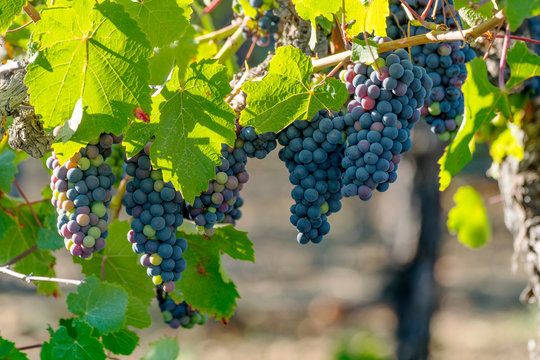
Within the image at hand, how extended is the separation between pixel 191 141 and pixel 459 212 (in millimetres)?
1424

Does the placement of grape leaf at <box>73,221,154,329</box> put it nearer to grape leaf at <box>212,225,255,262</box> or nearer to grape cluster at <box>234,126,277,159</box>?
grape leaf at <box>212,225,255,262</box>

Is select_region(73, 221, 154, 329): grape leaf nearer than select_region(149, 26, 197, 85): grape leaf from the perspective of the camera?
Yes

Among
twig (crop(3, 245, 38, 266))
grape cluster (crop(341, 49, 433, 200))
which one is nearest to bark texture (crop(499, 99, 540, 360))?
grape cluster (crop(341, 49, 433, 200))

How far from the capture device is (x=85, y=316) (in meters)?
1.06

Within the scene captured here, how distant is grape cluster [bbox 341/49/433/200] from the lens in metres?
0.86

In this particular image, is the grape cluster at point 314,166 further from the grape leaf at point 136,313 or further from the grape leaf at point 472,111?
the grape leaf at point 136,313

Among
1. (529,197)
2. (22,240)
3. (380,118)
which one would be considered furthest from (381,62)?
(529,197)

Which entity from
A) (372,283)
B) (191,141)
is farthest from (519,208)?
(372,283)

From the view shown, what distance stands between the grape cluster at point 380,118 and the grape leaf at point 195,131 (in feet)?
0.62

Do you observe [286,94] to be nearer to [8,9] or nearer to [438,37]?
[438,37]

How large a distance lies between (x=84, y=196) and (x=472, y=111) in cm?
61

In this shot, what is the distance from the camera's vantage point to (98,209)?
912mm

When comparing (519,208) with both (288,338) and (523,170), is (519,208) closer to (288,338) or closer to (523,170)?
(523,170)

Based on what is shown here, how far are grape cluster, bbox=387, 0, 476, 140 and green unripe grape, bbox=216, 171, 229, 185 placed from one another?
0.39 m
